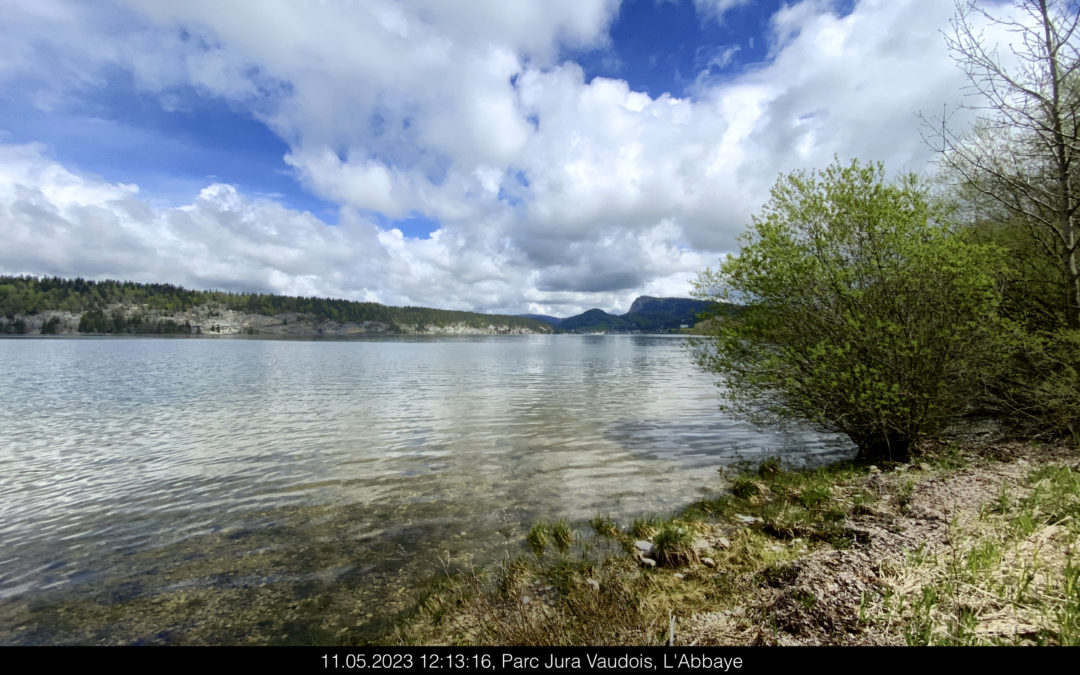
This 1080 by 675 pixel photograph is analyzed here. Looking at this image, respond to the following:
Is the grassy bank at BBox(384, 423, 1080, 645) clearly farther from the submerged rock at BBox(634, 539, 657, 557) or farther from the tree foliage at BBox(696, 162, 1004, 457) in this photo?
the tree foliage at BBox(696, 162, 1004, 457)

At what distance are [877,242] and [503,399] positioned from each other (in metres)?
27.7

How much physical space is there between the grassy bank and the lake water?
1.68m

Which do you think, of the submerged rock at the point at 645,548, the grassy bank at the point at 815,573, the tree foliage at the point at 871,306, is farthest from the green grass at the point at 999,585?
the tree foliage at the point at 871,306

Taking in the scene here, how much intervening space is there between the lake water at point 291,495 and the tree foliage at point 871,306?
14.6 ft

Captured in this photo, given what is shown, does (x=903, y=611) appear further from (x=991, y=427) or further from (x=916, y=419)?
(x=991, y=427)

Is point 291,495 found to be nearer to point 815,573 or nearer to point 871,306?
point 815,573

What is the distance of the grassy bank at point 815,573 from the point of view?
5137 millimetres

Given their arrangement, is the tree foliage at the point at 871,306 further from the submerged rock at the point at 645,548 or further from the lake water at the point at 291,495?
the submerged rock at the point at 645,548

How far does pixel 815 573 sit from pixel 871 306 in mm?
11043

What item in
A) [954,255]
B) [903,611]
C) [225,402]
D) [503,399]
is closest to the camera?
[903,611]

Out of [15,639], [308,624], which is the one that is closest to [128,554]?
[15,639]

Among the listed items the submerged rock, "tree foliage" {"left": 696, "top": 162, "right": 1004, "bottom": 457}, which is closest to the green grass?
the submerged rock

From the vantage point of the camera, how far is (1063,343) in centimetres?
1308

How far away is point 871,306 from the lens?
46.0ft
